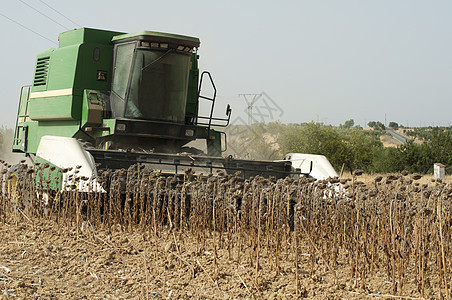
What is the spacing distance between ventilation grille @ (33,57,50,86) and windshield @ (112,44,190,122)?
1890mm

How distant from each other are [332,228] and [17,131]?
8.64 metres

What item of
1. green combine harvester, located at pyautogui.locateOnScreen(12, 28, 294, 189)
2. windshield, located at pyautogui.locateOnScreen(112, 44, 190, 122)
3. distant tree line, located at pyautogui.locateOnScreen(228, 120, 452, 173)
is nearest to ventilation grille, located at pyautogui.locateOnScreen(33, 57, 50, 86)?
green combine harvester, located at pyautogui.locateOnScreen(12, 28, 294, 189)

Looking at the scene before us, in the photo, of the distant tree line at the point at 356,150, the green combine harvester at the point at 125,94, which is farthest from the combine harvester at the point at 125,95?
the distant tree line at the point at 356,150

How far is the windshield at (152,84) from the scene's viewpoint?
9.38 m

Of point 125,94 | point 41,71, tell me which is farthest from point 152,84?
point 41,71

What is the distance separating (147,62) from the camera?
936 centimetres

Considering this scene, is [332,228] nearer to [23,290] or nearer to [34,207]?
[23,290]

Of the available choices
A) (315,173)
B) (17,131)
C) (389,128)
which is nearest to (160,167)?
(315,173)

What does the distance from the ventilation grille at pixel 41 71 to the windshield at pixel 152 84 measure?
189 cm

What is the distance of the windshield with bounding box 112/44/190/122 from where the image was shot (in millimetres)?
9383

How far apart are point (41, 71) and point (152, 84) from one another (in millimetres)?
2932

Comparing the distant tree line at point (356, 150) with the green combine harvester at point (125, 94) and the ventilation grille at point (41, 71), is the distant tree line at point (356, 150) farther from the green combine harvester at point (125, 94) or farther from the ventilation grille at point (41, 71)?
the green combine harvester at point (125, 94)

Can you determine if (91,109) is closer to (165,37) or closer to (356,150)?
(165,37)

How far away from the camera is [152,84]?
949cm
